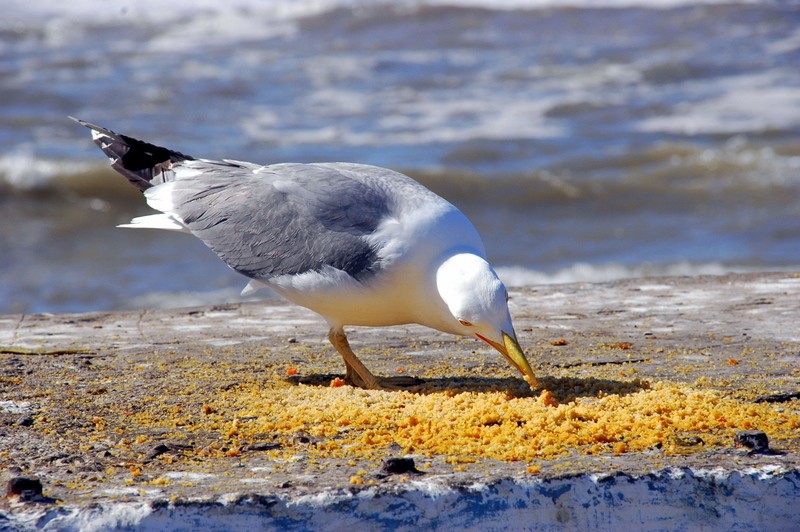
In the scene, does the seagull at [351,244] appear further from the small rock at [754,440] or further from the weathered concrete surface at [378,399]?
the small rock at [754,440]

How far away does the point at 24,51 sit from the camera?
16891 mm

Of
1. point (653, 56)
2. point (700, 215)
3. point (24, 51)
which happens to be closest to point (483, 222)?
point (700, 215)

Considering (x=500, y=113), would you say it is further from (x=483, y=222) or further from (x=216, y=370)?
(x=216, y=370)

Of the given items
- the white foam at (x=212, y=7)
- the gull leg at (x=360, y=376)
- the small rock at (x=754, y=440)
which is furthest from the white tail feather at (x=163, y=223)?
the white foam at (x=212, y=7)

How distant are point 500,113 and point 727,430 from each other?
10752 mm

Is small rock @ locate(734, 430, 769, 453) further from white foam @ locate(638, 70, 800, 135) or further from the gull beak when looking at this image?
white foam @ locate(638, 70, 800, 135)

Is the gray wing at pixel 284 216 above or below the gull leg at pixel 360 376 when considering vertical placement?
above

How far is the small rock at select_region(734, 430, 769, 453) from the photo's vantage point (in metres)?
2.66

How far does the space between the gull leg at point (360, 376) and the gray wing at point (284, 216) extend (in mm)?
311

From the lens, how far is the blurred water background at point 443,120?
Answer: 9250mm

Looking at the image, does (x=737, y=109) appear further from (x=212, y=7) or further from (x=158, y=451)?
(x=158, y=451)

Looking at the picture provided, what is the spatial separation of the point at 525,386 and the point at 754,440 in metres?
0.96

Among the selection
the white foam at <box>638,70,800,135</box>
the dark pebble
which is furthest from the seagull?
the white foam at <box>638,70,800,135</box>

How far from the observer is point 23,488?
7.79 feet
